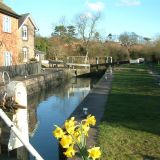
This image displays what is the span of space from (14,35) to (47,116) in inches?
778

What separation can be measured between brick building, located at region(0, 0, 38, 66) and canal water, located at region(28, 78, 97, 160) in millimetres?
4975

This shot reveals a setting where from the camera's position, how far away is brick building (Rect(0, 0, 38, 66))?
36500 millimetres

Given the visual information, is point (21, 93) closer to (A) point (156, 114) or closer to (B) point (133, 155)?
(B) point (133, 155)

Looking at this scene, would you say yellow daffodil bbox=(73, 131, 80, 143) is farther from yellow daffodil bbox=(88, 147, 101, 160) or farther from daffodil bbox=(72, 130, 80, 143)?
yellow daffodil bbox=(88, 147, 101, 160)

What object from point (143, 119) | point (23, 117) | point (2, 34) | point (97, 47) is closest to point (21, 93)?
point (23, 117)

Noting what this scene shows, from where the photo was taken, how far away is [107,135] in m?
11.5

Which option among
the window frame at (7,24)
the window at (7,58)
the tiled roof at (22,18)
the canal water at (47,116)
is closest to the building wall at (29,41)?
the tiled roof at (22,18)

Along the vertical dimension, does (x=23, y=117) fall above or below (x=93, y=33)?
below

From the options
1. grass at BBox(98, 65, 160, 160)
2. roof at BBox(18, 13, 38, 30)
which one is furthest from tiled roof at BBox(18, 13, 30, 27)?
grass at BBox(98, 65, 160, 160)

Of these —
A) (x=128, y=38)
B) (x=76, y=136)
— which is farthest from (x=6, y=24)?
(x=128, y=38)

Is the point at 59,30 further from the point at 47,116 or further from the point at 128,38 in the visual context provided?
the point at 47,116

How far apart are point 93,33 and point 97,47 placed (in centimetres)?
658

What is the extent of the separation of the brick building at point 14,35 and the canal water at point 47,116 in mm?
4975

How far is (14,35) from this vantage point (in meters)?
39.8
